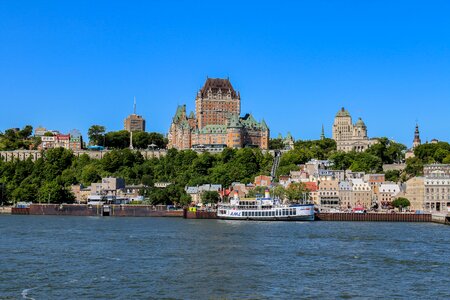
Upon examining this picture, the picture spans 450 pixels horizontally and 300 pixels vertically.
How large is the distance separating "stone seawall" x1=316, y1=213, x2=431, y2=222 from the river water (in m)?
32.9

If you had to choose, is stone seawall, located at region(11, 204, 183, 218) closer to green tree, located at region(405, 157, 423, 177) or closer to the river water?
the river water

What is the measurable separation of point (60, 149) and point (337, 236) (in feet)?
405

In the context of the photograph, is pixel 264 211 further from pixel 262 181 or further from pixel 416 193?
pixel 262 181

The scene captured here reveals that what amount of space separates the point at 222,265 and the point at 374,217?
224 feet

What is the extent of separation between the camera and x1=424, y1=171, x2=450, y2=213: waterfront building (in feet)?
432

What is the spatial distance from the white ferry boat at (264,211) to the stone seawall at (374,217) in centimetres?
560

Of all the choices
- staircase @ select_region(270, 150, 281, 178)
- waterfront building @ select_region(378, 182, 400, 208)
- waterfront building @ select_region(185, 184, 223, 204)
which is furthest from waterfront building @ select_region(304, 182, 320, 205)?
staircase @ select_region(270, 150, 281, 178)

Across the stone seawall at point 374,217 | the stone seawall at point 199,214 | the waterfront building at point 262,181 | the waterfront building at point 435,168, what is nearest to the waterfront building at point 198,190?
the waterfront building at point 262,181

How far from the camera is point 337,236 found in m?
82.0

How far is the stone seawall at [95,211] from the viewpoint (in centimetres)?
13475

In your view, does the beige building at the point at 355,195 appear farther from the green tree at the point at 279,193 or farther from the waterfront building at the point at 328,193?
the green tree at the point at 279,193

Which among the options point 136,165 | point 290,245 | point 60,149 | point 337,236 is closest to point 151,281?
point 290,245

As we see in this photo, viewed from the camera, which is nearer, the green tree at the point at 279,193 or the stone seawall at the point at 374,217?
the stone seawall at the point at 374,217

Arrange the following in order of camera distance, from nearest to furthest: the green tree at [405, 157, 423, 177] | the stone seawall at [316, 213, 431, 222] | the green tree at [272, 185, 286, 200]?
the stone seawall at [316, 213, 431, 222]
the green tree at [272, 185, 286, 200]
the green tree at [405, 157, 423, 177]
